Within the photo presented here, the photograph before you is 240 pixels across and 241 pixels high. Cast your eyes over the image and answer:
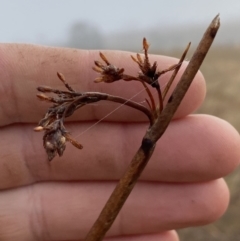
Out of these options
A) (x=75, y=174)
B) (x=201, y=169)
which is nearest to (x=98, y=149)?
(x=75, y=174)

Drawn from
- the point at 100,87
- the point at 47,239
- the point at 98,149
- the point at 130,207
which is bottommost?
the point at 47,239

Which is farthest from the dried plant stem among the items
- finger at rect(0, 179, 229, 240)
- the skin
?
finger at rect(0, 179, 229, 240)

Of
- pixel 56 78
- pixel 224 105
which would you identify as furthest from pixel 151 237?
pixel 224 105

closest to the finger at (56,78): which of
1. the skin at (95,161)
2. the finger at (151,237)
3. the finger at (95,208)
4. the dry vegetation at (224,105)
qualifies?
the skin at (95,161)

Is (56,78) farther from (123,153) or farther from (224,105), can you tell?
(224,105)

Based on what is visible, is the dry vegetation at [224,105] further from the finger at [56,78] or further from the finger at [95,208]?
the finger at [56,78]

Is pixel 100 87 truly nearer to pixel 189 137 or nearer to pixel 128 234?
pixel 189 137

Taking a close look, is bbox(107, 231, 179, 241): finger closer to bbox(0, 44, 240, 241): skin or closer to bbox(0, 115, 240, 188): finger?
bbox(0, 44, 240, 241): skin
